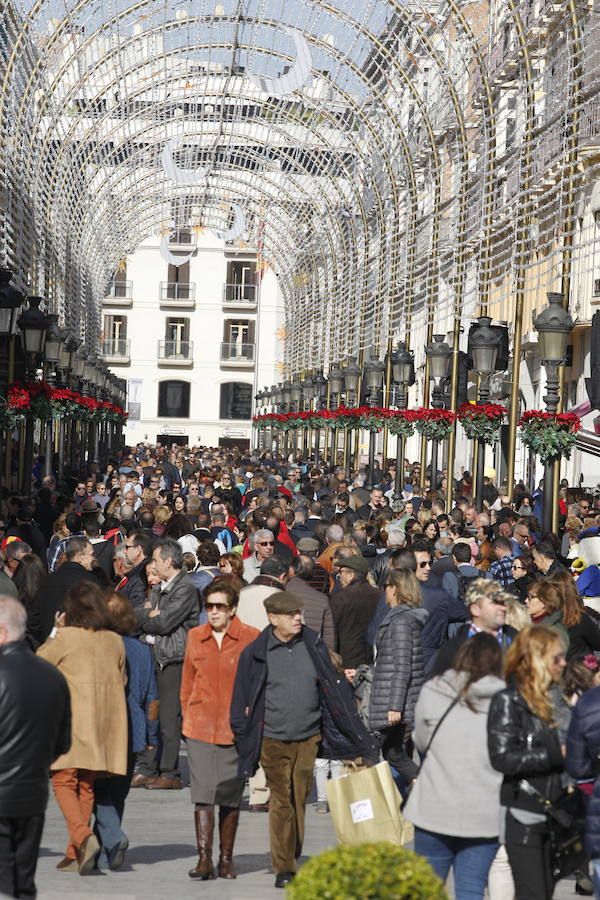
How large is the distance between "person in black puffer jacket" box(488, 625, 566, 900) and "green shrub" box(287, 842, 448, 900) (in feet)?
6.77

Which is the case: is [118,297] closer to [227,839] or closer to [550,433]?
[550,433]

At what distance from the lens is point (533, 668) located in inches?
261

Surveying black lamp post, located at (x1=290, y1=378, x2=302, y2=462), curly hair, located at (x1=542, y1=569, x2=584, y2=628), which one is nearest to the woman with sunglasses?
curly hair, located at (x1=542, y1=569, x2=584, y2=628)

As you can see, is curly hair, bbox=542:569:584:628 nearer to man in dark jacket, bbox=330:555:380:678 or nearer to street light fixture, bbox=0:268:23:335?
man in dark jacket, bbox=330:555:380:678

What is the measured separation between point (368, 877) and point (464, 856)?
95.3 inches

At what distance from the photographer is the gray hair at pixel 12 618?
6.91 metres

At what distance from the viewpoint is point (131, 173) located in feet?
184

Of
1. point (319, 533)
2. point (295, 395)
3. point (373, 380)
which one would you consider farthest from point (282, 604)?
point (295, 395)

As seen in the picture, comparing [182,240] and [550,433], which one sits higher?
[182,240]

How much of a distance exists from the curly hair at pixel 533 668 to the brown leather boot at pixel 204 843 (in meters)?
2.74

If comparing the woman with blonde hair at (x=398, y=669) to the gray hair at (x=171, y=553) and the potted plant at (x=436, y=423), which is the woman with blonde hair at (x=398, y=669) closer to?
the gray hair at (x=171, y=553)

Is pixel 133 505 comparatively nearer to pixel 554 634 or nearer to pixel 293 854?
pixel 293 854

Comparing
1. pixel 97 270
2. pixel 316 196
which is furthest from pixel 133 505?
pixel 97 270

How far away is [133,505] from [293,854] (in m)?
14.1
